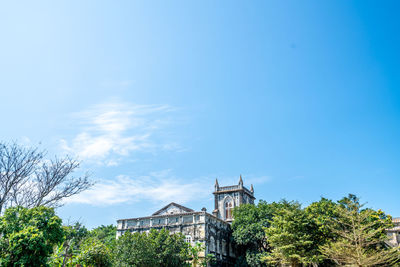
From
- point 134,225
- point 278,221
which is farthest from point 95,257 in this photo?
point 134,225

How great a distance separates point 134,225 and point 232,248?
11941mm

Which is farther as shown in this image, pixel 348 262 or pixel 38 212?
pixel 348 262

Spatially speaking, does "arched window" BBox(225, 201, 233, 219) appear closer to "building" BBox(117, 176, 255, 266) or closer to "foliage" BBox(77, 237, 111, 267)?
"building" BBox(117, 176, 255, 266)

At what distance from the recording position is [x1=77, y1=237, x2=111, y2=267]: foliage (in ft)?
60.4

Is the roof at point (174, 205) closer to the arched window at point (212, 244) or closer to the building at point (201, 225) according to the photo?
the building at point (201, 225)

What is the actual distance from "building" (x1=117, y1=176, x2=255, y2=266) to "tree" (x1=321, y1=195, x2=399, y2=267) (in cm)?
1208

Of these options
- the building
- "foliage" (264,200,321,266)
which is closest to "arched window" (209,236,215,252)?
the building

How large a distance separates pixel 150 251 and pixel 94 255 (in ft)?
23.8

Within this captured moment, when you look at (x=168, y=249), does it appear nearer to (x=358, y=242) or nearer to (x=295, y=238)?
(x=295, y=238)

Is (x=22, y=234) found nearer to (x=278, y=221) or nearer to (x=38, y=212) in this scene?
(x=38, y=212)

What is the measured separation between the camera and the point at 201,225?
3281 centimetres

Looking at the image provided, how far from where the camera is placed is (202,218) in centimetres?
3309

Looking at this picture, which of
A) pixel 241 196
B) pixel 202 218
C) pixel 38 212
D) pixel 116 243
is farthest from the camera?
pixel 241 196

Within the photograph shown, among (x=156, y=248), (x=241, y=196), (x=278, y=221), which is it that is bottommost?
(x=156, y=248)
